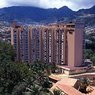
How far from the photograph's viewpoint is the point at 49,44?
4062cm

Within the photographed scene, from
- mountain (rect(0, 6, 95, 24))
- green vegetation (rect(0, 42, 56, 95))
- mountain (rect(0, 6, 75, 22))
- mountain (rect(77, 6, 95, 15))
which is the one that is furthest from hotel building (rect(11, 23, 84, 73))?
mountain (rect(0, 6, 75, 22))

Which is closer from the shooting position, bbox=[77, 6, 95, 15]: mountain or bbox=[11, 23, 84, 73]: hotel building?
bbox=[11, 23, 84, 73]: hotel building

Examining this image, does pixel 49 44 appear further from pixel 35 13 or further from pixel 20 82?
pixel 35 13

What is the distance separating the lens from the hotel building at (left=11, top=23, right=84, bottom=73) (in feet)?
128

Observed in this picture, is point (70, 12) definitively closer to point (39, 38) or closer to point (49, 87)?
point (39, 38)

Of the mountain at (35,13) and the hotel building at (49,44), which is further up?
the mountain at (35,13)

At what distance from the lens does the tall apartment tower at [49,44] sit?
39031mm

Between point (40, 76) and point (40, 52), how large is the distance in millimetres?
10911

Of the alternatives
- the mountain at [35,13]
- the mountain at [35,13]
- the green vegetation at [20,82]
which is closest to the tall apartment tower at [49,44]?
the green vegetation at [20,82]

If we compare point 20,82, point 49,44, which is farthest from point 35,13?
point 20,82

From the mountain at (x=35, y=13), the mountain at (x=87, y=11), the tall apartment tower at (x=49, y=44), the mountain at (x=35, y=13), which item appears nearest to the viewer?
the tall apartment tower at (x=49, y=44)

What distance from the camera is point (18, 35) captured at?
136 feet

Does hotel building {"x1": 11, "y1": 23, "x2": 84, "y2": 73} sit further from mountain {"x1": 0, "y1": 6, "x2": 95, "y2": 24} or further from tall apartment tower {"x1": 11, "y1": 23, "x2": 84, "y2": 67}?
mountain {"x1": 0, "y1": 6, "x2": 95, "y2": 24}

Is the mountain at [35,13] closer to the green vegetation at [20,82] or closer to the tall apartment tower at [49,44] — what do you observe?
the tall apartment tower at [49,44]
